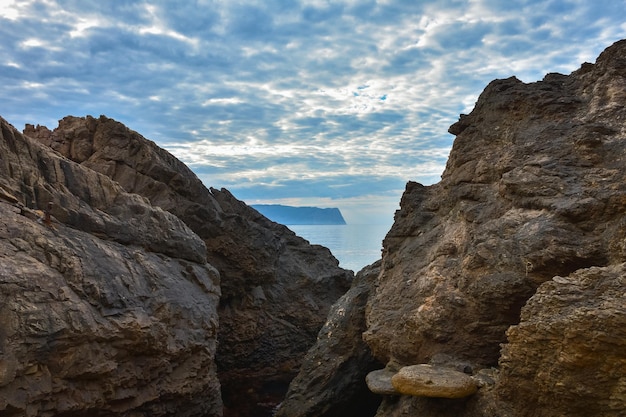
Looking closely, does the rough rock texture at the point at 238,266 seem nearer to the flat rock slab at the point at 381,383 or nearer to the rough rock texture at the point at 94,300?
the rough rock texture at the point at 94,300

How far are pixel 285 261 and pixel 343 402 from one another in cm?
967

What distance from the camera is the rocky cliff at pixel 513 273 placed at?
22.1 ft

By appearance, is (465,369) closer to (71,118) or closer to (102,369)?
(102,369)

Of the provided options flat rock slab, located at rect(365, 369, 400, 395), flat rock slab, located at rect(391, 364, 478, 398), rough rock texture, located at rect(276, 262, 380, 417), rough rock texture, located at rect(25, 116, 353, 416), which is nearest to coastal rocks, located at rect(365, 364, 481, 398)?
flat rock slab, located at rect(391, 364, 478, 398)

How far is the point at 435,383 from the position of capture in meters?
7.97

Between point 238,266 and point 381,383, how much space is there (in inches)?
397

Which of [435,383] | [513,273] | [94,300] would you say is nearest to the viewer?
[435,383]

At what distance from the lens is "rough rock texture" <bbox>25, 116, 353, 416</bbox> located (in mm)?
16750

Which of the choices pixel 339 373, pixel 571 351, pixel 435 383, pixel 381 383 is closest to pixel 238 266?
pixel 339 373

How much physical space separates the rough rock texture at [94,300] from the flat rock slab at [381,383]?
418 cm

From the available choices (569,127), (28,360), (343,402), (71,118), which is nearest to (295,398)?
(343,402)

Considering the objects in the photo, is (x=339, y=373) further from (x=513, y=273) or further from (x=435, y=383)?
(x=513, y=273)

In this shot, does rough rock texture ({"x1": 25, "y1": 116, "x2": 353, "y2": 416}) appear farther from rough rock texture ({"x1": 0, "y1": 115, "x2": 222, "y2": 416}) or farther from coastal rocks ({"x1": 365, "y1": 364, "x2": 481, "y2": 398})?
coastal rocks ({"x1": 365, "y1": 364, "x2": 481, "y2": 398})

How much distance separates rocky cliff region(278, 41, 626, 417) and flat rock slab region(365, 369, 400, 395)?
0.02m
